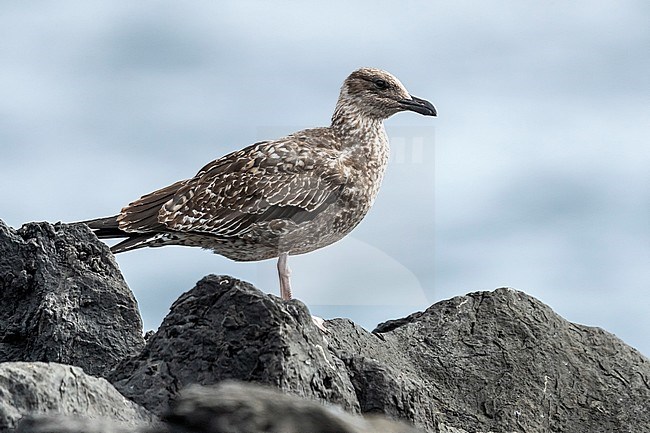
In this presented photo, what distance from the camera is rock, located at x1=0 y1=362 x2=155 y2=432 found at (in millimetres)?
5613

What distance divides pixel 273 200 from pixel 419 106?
6.47ft

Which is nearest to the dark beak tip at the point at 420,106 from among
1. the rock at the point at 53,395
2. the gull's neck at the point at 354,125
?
the gull's neck at the point at 354,125

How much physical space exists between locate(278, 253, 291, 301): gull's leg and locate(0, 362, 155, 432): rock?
479cm

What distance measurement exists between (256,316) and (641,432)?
13.9 ft

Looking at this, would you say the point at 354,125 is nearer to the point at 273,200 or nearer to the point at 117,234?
the point at 273,200

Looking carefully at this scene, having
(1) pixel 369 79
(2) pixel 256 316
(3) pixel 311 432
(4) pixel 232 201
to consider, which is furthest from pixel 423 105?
(3) pixel 311 432

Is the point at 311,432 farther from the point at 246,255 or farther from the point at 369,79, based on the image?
the point at 369,79

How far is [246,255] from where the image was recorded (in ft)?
38.2

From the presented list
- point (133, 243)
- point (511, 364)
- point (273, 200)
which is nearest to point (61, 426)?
point (511, 364)

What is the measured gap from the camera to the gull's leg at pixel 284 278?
1085 cm

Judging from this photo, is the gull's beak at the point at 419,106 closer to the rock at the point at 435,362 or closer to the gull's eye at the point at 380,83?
the gull's eye at the point at 380,83

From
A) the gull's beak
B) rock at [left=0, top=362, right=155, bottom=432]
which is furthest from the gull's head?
rock at [left=0, top=362, right=155, bottom=432]

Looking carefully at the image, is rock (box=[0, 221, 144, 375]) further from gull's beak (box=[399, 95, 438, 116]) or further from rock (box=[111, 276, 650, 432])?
gull's beak (box=[399, 95, 438, 116])

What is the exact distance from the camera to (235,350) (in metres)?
6.75
